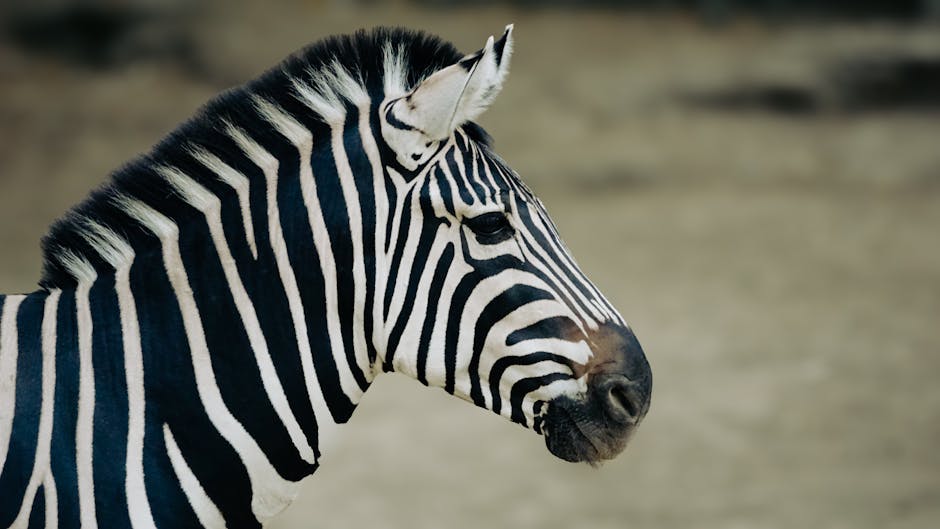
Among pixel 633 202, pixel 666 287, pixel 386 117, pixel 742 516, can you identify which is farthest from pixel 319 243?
pixel 633 202

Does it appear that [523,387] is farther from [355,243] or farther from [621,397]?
[355,243]

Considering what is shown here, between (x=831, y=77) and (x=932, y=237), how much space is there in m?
4.46

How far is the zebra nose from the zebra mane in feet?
2.24

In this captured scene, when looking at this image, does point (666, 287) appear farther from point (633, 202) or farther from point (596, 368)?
point (596, 368)

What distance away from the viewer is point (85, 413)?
2260mm

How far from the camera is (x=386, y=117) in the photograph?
2395 millimetres

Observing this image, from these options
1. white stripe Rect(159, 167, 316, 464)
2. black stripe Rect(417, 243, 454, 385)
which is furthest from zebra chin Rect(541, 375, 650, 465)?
white stripe Rect(159, 167, 316, 464)

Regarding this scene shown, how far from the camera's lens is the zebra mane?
2395 millimetres

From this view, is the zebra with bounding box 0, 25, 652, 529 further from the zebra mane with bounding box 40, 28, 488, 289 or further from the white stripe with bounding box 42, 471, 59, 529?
the white stripe with bounding box 42, 471, 59, 529

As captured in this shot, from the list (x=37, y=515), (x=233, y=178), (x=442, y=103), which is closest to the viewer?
(x=37, y=515)

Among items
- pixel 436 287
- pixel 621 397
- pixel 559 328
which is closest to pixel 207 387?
pixel 436 287

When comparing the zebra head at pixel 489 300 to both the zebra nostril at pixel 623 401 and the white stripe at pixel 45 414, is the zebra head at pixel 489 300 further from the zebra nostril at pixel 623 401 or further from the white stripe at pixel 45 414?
the white stripe at pixel 45 414

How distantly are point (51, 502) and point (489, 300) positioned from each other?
107 cm

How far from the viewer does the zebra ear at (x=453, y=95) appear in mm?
2270
